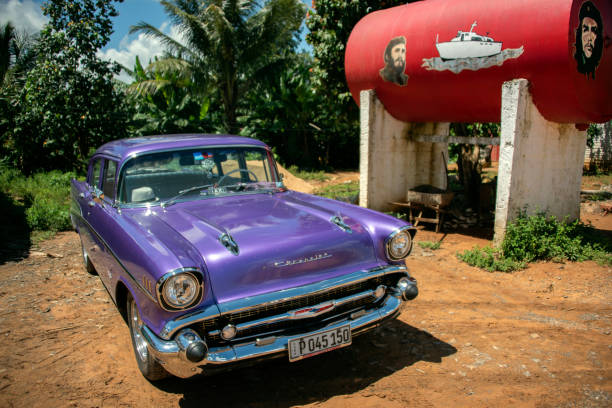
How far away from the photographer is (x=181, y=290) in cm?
245

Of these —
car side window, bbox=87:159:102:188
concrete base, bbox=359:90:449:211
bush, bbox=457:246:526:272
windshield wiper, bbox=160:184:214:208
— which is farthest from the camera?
concrete base, bbox=359:90:449:211

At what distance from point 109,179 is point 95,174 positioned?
0.84 meters

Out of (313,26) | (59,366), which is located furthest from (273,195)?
(313,26)

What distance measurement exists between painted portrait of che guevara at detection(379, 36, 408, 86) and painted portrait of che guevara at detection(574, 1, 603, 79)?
2332 millimetres

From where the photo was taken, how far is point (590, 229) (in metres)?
6.84

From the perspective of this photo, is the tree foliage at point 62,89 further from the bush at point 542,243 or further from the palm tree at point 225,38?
the bush at point 542,243

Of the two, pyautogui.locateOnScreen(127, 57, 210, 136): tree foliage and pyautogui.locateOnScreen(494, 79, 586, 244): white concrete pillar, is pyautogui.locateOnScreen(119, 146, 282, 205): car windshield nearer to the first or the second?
pyautogui.locateOnScreen(494, 79, 586, 244): white concrete pillar

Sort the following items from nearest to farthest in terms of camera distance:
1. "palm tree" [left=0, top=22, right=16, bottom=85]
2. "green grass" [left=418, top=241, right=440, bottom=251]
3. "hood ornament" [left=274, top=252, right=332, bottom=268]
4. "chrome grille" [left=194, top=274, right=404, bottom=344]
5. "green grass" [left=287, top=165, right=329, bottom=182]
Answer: "chrome grille" [left=194, top=274, right=404, bottom=344], "hood ornament" [left=274, top=252, right=332, bottom=268], "green grass" [left=418, top=241, right=440, bottom=251], "palm tree" [left=0, top=22, right=16, bottom=85], "green grass" [left=287, top=165, right=329, bottom=182]

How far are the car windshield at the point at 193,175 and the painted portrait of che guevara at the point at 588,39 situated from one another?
4.04 metres

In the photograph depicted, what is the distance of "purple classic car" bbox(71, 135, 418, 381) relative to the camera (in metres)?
2.49

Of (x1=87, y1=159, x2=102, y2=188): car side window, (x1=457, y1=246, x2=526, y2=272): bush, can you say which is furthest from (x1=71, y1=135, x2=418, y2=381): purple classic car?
(x1=457, y1=246, x2=526, y2=272): bush

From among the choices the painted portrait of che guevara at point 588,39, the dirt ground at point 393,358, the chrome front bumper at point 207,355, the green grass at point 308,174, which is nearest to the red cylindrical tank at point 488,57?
the painted portrait of che guevara at point 588,39

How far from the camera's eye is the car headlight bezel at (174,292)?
239cm

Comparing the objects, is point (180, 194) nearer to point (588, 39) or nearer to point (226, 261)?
point (226, 261)
